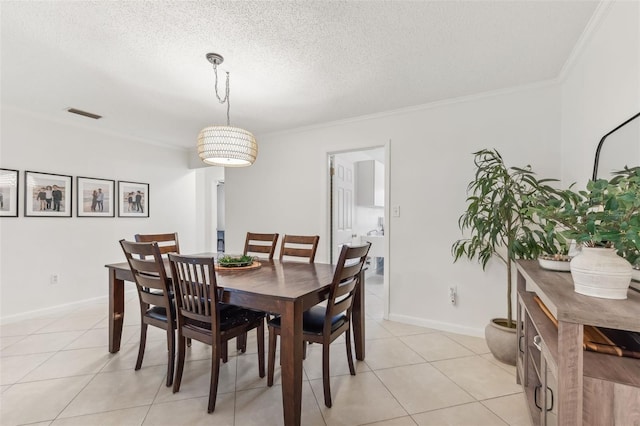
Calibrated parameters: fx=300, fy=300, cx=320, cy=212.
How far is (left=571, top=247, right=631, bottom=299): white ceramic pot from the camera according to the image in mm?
966

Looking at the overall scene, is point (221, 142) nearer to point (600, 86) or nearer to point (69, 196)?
point (600, 86)

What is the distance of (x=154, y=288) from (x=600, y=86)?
3.07 m

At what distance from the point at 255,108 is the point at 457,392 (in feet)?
9.96

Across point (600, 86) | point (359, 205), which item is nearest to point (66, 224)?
point (359, 205)

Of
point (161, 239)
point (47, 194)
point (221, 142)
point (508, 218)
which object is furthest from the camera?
point (47, 194)

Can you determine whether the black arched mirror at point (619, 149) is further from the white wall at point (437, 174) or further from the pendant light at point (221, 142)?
the pendant light at point (221, 142)

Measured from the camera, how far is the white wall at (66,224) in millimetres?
3186

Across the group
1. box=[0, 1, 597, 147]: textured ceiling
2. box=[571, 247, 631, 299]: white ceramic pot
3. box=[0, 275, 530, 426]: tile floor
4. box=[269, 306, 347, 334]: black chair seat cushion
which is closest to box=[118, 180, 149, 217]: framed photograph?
box=[0, 1, 597, 147]: textured ceiling

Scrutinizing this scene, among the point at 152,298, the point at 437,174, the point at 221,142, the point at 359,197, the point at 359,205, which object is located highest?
the point at 221,142

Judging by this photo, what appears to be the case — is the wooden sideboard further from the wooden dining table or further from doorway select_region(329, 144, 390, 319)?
doorway select_region(329, 144, 390, 319)

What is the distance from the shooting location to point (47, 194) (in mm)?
3430

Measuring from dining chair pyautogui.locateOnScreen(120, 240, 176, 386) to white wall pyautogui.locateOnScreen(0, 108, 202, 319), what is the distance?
2.20 m

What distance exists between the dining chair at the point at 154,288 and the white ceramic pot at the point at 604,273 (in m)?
2.08

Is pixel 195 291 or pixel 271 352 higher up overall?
pixel 195 291
